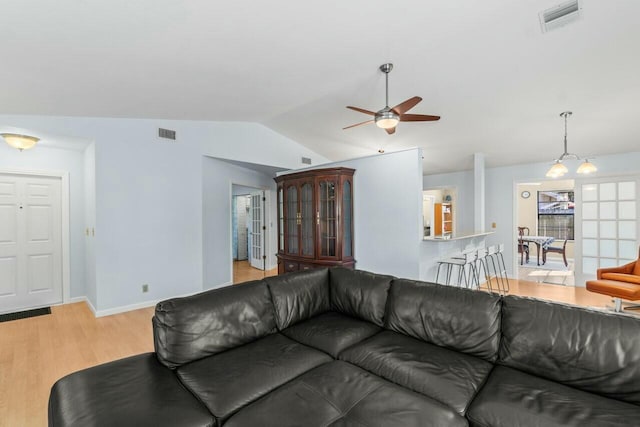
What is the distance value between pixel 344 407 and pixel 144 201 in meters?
4.06

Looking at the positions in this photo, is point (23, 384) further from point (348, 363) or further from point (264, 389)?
point (348, 363)

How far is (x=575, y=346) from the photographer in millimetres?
1616

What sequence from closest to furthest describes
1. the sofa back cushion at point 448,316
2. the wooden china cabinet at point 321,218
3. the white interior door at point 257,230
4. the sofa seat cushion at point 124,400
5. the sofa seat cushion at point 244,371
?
the sofa seat cushion at point 124,400
the sofa seat cushion at point 244,371
the sofa back cushion at point 448,316
the wooden china cabinet at point 321,218
the white interior door at point 257,230

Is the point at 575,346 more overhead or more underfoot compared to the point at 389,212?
more underfoot

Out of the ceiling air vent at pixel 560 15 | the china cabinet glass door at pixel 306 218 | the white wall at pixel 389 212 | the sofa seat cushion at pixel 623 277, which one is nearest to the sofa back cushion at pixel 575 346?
the white wall at pixel 389 212

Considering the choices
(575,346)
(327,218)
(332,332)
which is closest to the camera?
(575,346)

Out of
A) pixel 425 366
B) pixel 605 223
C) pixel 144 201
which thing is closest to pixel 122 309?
pixel 144 201

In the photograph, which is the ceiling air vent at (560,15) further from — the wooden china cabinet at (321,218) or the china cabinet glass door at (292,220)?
the china cabinet glass door at (292,220)

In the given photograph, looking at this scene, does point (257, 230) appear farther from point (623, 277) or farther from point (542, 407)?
point (623, 277)

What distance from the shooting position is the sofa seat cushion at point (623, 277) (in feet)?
12.7

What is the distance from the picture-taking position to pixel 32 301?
421cm

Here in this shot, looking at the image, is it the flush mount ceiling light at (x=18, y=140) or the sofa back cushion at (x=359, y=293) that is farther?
the flush mount ceiling light at (x=18, y=140)

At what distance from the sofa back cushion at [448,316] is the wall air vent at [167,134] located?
3964mm

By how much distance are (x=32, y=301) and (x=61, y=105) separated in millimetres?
2951
